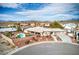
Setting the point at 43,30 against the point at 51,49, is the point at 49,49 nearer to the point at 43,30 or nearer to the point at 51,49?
the point at 51,49

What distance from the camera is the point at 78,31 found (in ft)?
6.29

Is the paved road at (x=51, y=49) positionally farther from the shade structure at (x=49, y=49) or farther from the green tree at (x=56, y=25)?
the green tree at (x=56, y=25)

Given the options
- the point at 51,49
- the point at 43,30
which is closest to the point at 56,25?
the point at 43,30

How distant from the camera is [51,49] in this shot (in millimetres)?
1895

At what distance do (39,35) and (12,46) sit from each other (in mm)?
315

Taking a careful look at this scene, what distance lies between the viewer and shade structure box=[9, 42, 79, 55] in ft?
6.19

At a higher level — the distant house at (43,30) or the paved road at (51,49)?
the distant house at (43,30)

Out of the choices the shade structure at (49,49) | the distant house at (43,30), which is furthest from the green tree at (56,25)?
the shade structure at (49,49)

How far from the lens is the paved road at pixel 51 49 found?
1.89m

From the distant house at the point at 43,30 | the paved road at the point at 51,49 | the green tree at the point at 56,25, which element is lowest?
the paved road at the point at 51,49

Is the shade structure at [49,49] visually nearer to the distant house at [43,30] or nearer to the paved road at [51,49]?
the paved road at [51,49]

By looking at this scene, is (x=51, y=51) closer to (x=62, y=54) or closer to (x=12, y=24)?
(x=62, y=54)

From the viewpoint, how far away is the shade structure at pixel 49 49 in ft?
6.19

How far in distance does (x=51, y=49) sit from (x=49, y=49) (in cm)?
2
